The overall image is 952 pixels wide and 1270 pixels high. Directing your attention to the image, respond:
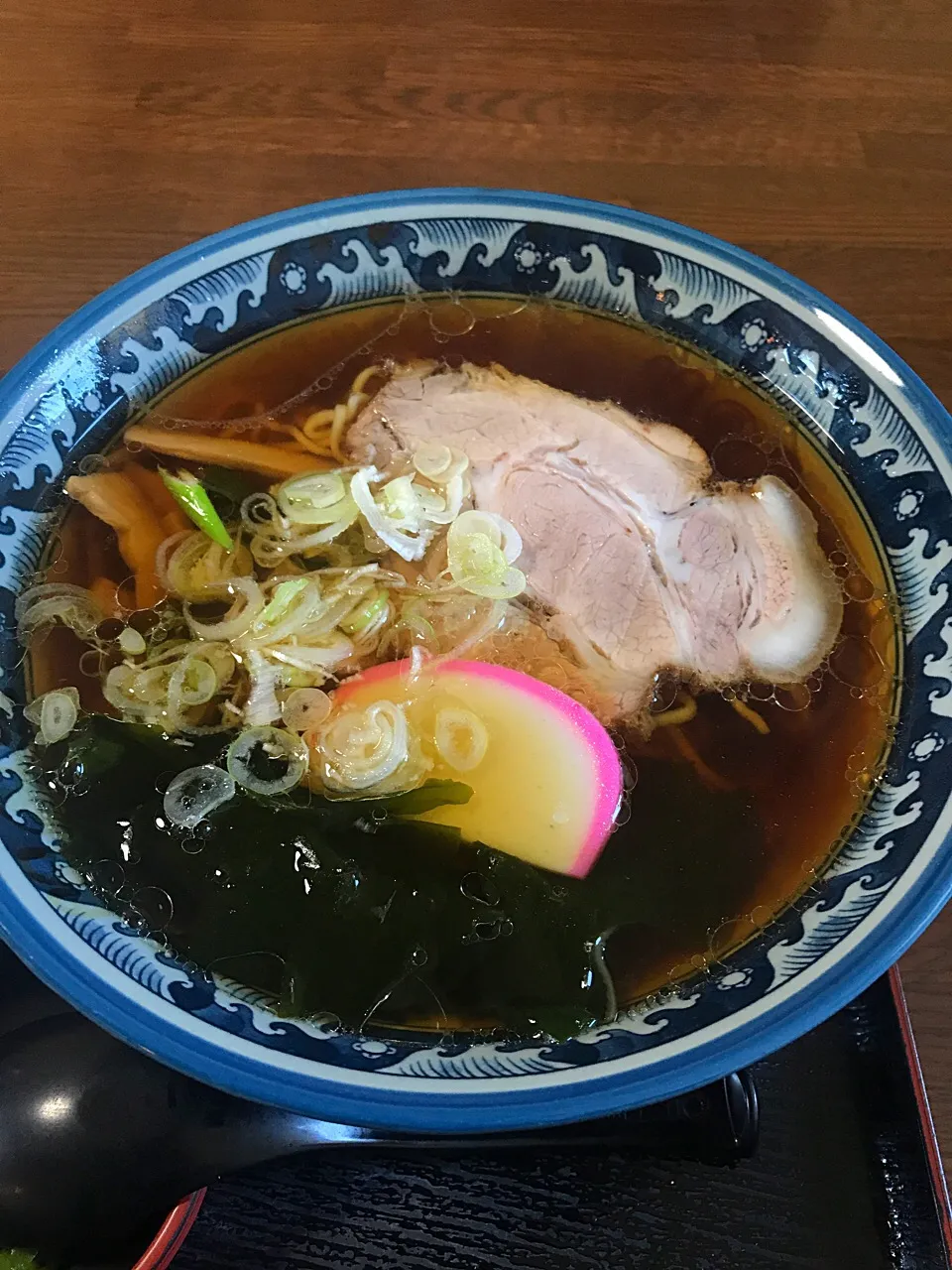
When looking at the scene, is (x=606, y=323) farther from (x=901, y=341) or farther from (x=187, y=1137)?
(x=187, y=1137)

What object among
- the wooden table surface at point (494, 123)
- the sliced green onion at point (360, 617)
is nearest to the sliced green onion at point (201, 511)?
the sliced green onion at point (360, 617)

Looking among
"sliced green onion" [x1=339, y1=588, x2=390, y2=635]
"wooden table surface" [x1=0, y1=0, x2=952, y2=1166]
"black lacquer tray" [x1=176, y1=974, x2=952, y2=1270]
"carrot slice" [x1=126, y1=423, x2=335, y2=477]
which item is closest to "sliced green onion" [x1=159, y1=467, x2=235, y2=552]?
"carrot slice" [x1=126, y1=423, x2=335, y2=477]

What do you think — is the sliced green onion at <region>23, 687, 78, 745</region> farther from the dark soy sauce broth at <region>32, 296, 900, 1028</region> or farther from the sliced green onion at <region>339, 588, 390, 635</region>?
the sliced green onion at <region>339, 588, 390, 635</region>

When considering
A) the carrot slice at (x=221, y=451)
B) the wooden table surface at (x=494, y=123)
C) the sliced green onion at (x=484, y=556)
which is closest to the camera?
the sliced green onion at (x=484, y=556)

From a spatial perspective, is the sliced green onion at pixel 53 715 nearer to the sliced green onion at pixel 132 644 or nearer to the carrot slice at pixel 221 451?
the sliced green onion at pixel 132 644

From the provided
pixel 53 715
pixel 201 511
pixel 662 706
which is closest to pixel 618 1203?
pixel 662 706

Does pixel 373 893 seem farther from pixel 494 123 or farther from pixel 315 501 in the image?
pixel 494 123

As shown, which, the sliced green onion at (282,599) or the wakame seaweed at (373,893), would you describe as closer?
the wakame seaweed at (373,893)
